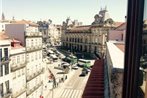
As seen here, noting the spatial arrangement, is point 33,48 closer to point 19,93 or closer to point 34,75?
point 34,75

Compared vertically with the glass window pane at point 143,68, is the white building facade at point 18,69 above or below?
below

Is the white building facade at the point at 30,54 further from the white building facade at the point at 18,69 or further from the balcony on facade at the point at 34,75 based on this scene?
the white building facade at the point at 18,69

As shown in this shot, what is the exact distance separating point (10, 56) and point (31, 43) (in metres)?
3.61

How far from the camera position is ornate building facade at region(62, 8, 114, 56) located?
37.2 meters

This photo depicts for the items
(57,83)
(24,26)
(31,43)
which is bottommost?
(57,83)

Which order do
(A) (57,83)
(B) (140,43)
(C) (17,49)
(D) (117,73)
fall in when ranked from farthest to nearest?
(A) (57,83), (C) (17,49), (D) (117,73), (B) (140,43)

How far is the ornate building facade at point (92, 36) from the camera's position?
3725cm

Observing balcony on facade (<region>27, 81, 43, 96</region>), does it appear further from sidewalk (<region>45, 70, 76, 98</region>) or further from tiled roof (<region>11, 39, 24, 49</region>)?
tiled roof (<region>11, 39, 24, 49</region>)

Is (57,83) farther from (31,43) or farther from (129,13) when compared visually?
(129,13)

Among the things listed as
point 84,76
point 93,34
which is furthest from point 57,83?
point 93,34

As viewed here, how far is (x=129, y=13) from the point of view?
1380mm

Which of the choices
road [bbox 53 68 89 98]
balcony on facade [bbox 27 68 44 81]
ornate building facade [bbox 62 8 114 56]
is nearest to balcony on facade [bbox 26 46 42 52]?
balcony on facade [bbox 27 68 44 81]

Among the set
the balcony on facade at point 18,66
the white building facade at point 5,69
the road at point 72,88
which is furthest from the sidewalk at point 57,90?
the white building facade at point 5,69

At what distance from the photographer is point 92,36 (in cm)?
3953
